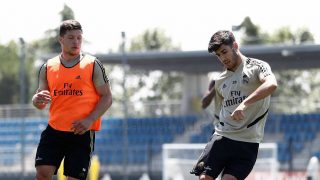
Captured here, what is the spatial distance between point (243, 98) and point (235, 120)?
245mm

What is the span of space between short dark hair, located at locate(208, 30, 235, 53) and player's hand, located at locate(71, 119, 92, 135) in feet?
4.06

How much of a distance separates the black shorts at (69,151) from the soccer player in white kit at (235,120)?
3.28 feet

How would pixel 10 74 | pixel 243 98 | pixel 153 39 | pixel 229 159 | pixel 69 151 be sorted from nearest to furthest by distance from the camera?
pixel 243 98 < pixel 229 159 < pixel 69 151 < pixel 153 39 < pixel 10 74

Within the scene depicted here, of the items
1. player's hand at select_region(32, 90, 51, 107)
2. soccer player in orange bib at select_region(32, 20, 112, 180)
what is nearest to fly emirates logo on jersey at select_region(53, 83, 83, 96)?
soccer player in orange bib at select_region(32, 20, 112, 180)

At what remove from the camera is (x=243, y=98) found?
24.6ft

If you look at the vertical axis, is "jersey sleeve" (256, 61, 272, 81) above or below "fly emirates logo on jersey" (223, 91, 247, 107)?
above

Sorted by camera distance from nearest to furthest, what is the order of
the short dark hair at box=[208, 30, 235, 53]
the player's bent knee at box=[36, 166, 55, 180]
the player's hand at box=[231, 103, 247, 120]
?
the player's hand at box=[231, 103, 247, 120]
the short dark hair at box=[208, 30, 235, 53]
the player's bent knee at box=[36, 166, 55, 180]

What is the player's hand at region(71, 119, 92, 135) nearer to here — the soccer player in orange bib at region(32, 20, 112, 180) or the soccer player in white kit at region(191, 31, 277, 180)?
the soccer player in orange bib at region(32, 20, 112, 180)

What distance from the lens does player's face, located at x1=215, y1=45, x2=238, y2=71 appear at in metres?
7.34

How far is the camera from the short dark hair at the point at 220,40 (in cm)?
731

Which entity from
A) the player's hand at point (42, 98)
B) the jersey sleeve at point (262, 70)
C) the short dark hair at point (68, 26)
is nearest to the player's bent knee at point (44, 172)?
the player's hand at point (42, 98)

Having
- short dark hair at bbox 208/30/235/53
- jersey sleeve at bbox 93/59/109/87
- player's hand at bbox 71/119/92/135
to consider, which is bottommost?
player's hand at bbox 71/119/92/135

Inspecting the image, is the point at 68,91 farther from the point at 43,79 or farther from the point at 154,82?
the point at 154,82

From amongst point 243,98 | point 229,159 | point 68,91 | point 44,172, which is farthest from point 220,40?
point 44,172
